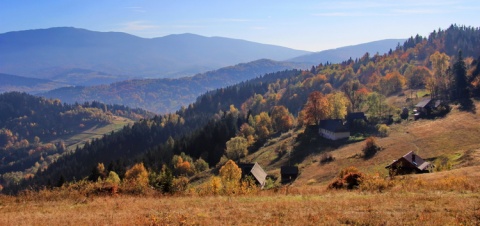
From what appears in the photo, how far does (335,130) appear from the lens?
93.9 meters

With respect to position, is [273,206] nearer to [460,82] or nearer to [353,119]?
[353,119]

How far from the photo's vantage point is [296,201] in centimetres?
2681

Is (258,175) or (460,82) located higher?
(460,82)

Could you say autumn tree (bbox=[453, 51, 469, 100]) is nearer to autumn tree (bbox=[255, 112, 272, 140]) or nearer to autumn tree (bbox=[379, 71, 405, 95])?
autumn tree (bbox=[379, 71, 405, 95])

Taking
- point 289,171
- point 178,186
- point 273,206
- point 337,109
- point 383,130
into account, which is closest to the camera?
point 273,206

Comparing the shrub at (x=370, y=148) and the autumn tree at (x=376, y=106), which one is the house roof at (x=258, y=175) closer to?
the shrub at (x=370, y=148)

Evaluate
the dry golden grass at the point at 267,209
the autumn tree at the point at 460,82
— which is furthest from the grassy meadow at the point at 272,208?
the autumn tree at the point at 460,82

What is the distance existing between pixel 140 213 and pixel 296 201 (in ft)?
34.9

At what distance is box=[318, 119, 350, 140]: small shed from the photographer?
3716 inches

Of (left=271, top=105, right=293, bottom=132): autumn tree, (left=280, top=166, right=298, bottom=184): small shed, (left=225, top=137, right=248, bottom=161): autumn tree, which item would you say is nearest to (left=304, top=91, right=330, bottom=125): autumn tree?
(left=271, top=105, right=293, bottom=132): autumn tree

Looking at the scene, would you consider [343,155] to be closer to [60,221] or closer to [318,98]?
[318,98]

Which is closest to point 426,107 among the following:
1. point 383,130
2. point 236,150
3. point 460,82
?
point 460,82

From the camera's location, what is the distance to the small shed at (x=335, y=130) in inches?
3716

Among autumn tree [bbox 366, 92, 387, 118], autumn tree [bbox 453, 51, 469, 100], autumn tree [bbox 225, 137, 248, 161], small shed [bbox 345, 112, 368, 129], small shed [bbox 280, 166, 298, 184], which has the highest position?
autumn tree [bbox 453, 51, 469, 100]
